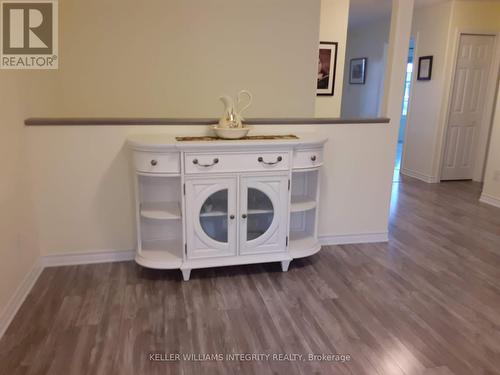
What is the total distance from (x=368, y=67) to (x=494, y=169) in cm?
367

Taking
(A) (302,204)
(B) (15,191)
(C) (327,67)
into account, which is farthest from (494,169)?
(B) (15,191)

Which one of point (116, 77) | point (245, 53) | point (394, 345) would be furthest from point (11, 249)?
point (245, 53)

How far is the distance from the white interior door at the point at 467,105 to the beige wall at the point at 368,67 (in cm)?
155

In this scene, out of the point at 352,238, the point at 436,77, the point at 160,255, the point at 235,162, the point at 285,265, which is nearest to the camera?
the point at 235,162

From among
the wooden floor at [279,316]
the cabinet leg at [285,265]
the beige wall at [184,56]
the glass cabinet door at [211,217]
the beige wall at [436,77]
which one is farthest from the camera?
the beige wall at [436,77]

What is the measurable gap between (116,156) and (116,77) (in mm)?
1179

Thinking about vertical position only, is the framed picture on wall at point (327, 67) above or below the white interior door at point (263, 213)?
above

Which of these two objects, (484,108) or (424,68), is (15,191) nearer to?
(424,68)

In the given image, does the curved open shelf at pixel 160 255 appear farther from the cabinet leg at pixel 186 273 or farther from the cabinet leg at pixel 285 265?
the cabinet leg at pixel 285 265

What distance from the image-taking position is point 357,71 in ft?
26.1

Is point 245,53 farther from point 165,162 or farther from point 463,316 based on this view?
point 463,316

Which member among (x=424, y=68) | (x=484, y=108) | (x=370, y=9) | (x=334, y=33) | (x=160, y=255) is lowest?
(x=160, y=255)

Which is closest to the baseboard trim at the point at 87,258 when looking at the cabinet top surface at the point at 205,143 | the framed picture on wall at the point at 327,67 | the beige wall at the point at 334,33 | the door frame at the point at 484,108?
the cabinet top surface at the point at 205,143

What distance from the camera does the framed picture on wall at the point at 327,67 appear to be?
489 cm
